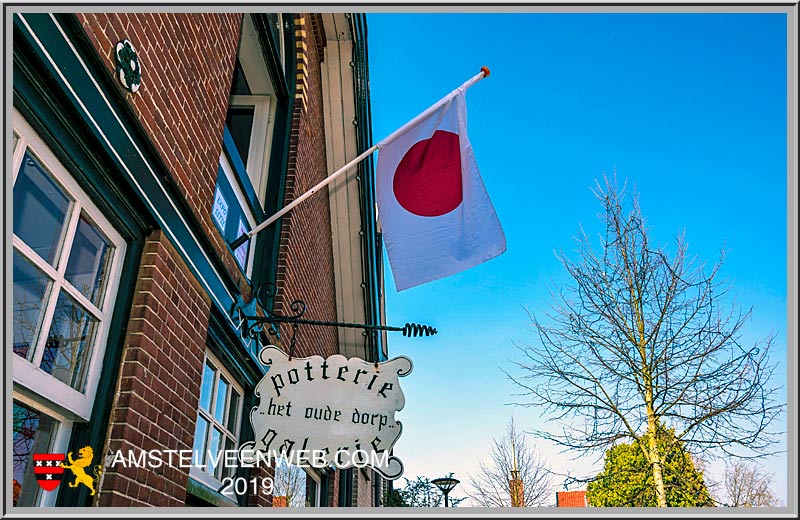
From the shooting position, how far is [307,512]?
2.04 metres

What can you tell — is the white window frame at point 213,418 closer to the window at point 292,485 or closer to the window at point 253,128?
the window at point 292,485

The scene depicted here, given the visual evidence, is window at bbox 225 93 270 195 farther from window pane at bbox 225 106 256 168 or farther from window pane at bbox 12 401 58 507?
window pane at bbox 12 401 58 507

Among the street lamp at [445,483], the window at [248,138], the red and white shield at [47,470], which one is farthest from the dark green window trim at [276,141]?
the street lamp at [445,483]

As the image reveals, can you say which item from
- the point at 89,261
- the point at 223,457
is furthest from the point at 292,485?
the point at 89,261

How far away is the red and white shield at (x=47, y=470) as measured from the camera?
2.46 meters

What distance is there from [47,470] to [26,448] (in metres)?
0.12

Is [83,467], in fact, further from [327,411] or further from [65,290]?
[327,411]

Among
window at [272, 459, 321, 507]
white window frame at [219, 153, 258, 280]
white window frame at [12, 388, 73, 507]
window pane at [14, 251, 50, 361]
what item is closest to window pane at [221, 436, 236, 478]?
window at [272, 459, 321, 507]

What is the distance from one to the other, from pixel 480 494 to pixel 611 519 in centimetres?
1954

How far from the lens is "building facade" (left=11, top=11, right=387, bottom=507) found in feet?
7.99

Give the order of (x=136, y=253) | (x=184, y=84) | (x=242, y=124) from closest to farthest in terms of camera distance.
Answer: (x=136, y=253)
(x=184, y=84)
(x=242, y=124)

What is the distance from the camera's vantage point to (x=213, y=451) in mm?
4430

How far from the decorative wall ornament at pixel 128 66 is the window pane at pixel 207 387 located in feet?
6.73

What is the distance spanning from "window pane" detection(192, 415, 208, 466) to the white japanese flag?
1571mm
